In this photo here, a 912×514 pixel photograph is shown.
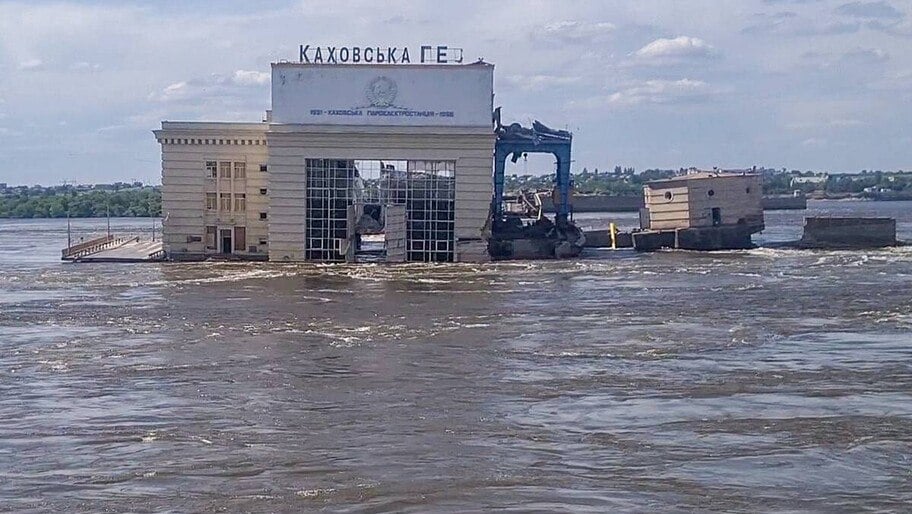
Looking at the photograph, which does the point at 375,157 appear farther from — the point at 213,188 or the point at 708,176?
the point at 708,176

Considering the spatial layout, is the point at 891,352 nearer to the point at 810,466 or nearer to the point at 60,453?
the point at 810,466

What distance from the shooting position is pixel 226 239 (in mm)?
66188

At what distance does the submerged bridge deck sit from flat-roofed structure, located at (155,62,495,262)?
7279 mm

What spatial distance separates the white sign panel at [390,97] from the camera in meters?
63.6

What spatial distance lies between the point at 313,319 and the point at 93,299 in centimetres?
1099

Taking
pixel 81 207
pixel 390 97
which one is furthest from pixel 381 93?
pixel 81 207

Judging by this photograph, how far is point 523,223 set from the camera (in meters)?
72.8

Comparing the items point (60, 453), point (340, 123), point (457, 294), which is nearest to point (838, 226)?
point (340, 123)

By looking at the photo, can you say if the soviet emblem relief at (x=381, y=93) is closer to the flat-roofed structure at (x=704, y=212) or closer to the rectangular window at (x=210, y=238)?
the rectangular window at (x=210, y=238)

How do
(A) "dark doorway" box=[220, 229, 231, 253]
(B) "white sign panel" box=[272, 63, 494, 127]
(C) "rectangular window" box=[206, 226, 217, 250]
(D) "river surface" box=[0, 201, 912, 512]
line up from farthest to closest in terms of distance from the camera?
(A) "dark doorway" box=[220, 229, 231, 253] < (C) "rectangular window" box=[206, 226, 217, 250] < (B) "white sign panel" box=[272, 63, 494, 127] < (D) "river surface" box=[0, 201, 912, 512]

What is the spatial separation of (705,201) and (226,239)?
25.5 m

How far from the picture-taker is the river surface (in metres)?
16.9

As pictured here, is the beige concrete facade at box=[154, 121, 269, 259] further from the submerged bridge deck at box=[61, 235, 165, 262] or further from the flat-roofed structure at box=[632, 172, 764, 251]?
the flat-roofed structure at box=[632, 172, 764, 251]

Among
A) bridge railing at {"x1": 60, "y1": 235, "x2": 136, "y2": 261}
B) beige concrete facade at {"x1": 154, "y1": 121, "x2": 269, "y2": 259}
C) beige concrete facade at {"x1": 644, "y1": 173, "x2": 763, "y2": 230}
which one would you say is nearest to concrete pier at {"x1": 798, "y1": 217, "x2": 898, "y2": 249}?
beige concrete facade at {"x1": 644, "y1": 173, "x2": 763, "y2": 230}
